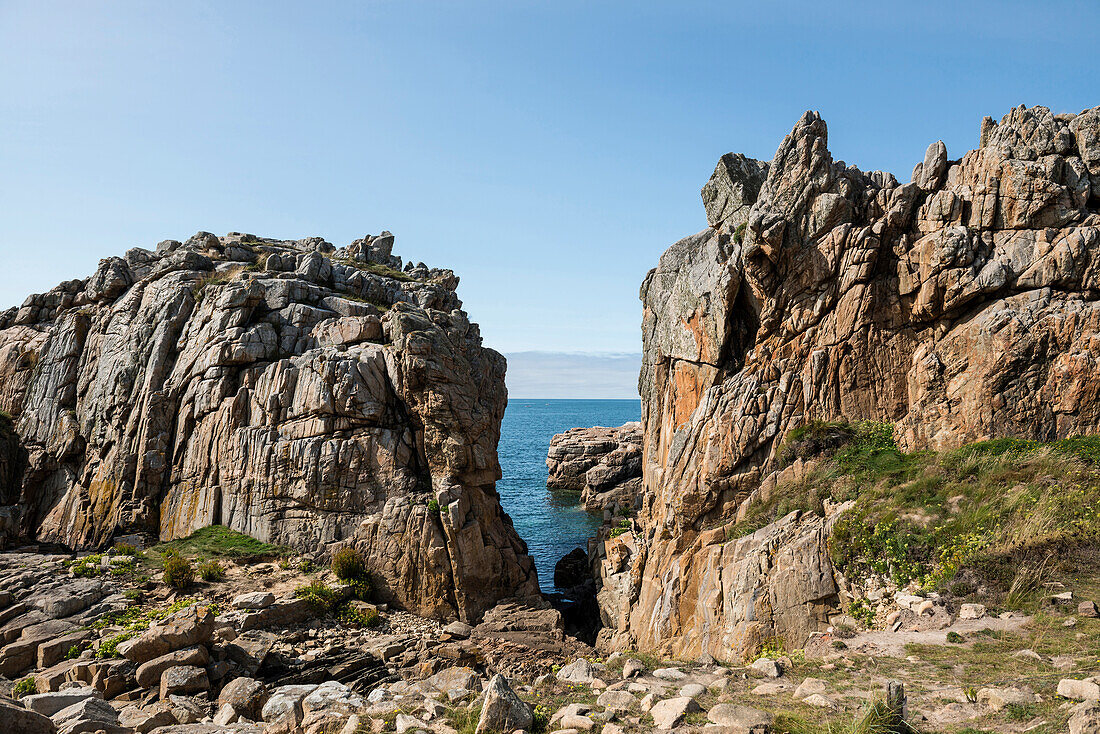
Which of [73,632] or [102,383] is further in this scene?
[102,383]

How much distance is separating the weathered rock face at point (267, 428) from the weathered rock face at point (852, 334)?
409 inches

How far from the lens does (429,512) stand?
29.9 m

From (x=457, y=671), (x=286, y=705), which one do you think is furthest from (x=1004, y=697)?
(x=286, y=705)

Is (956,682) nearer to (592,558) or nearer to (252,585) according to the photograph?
(252,585)

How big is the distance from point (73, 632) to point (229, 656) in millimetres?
6851

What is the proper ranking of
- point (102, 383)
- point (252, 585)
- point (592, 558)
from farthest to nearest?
point (592, 558), point (102, 383), point (252, 585)

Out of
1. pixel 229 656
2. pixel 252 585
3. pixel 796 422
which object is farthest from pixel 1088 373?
pixel 252 585

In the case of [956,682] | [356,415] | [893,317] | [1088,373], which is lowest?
[956,682]

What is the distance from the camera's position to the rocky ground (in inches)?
383

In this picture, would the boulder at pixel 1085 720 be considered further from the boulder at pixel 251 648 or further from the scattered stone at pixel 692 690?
the boulder at pixel 251 648

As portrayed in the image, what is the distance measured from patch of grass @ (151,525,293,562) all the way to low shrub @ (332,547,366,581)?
3209 mm

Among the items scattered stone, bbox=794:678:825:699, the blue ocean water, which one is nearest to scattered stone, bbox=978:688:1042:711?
scattered stone, bbox=794:678:825:699

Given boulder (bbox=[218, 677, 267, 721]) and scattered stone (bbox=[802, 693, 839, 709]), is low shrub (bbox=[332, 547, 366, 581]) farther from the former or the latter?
scattered stone (bbox=[802, 693, 839, 709])

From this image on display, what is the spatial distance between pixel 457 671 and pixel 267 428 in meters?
21.4
